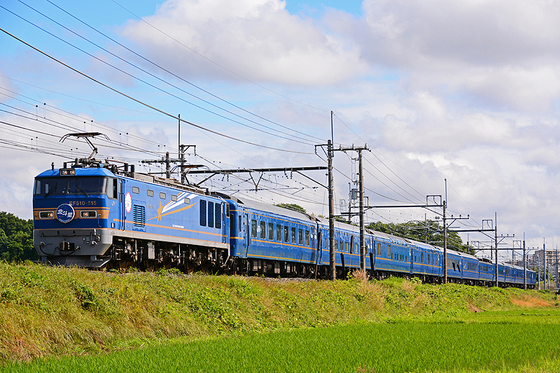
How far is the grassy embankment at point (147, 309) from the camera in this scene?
48.6 feet

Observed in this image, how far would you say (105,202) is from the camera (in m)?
23.0

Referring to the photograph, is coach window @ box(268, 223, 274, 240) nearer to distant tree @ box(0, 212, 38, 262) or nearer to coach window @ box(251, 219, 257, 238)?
coach window @ box(251, 219, 257, 238)

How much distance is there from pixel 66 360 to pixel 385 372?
668cm

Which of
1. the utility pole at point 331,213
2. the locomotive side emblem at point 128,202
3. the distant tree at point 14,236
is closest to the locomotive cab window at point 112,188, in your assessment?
the locomotive side emblem at point 128,202

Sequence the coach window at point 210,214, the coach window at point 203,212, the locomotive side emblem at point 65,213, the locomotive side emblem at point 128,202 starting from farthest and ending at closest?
the coach window at point 210,214, the coach window at point 203,212, the locomotive side emblem at point 128,202, the locomotive side emblem at point 65,213

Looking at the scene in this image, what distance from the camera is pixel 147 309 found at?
62.0ft

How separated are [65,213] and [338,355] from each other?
1096 centimetres

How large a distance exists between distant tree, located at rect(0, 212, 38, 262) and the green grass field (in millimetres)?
49444

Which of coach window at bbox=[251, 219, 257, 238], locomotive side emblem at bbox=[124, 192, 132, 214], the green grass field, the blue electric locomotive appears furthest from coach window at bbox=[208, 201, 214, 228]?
the green grass field

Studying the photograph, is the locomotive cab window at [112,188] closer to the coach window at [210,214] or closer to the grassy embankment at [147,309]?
the grassy embankment at [147,309]

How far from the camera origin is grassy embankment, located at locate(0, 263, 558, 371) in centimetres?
1480

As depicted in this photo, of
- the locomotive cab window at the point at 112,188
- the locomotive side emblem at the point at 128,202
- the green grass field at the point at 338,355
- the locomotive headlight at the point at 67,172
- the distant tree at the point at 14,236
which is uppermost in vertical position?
the locomotive headlight at the point at 67,172

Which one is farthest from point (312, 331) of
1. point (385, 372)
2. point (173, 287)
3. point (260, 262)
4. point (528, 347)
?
point (260, 262)

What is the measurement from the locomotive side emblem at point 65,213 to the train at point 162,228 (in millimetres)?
33
